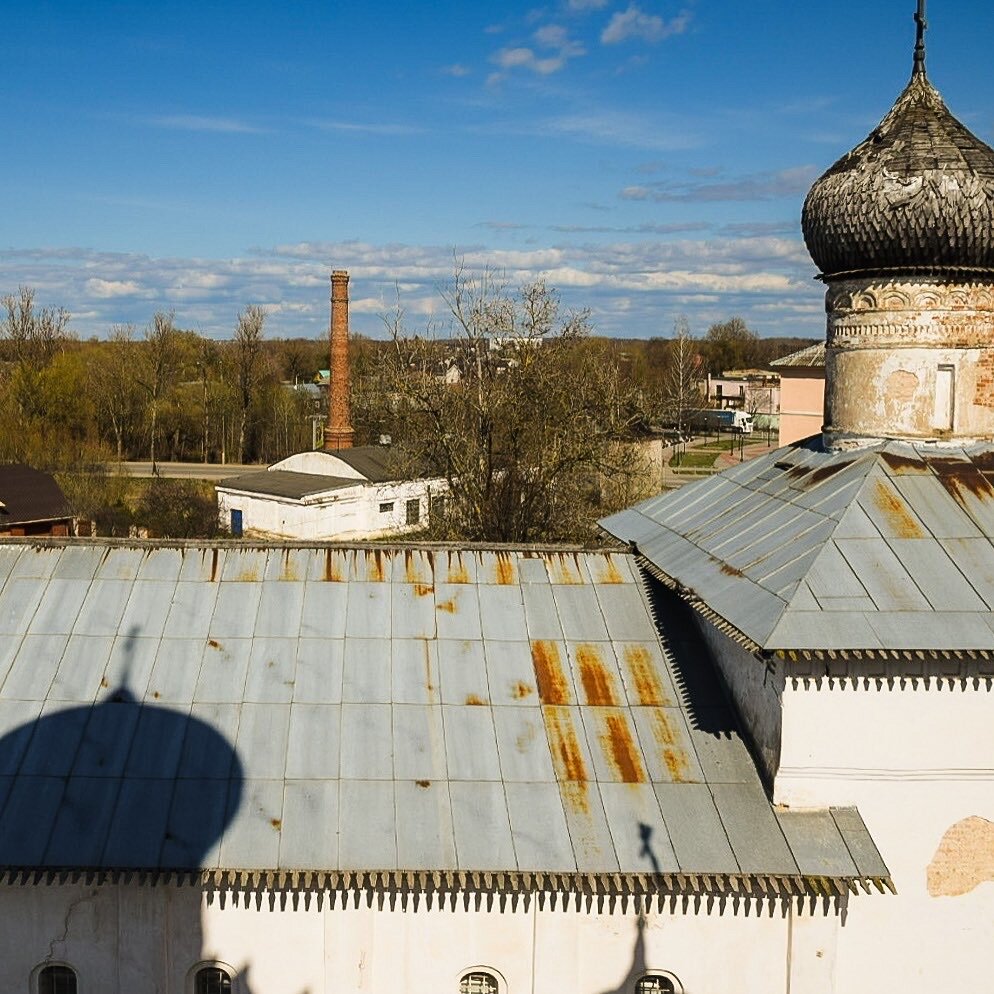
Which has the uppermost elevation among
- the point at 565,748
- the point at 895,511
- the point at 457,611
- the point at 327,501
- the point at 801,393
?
the point at 801,393

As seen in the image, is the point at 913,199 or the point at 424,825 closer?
the point at 424,825

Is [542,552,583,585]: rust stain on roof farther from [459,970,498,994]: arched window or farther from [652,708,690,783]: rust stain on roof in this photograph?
[459,970,498,994]: arched window

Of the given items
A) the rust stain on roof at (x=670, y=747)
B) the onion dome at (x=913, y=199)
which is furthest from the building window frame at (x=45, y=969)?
the onion dome at (x=913, y=199)

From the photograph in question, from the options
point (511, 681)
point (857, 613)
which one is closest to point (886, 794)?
point (857, 613)

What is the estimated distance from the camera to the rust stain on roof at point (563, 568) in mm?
8953

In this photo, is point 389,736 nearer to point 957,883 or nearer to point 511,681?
point 511,681

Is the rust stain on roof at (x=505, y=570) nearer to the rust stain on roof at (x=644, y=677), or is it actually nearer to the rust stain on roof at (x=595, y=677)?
the rust stain on roof at (x=595, y=677)

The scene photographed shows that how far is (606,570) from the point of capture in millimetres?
9094

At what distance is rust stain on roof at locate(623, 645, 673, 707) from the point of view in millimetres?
7871

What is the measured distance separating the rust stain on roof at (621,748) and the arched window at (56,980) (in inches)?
153

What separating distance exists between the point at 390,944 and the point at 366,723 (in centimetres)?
150

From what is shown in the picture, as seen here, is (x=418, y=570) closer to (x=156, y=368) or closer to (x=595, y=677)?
(x=595, y=677)

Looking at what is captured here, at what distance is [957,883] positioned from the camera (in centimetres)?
695

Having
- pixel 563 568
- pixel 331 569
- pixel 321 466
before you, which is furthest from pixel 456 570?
pixel 321 466
